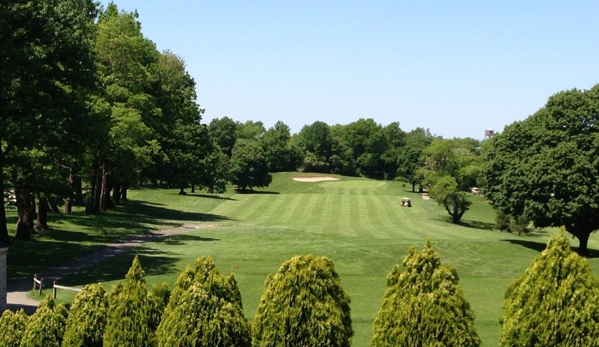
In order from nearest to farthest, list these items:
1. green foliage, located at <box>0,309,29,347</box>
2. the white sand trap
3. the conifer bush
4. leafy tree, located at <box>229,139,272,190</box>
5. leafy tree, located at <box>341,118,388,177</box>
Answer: the conifer bush → green foliage, located at <box>0,309,29,347</box> → leafy tree, located at <box>229,139,272,190</box> → the white sand trap → leafy tree, located at <box>341,118,388,177</box>

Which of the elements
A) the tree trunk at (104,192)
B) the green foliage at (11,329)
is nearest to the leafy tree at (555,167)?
the tree trunk at (104,192)

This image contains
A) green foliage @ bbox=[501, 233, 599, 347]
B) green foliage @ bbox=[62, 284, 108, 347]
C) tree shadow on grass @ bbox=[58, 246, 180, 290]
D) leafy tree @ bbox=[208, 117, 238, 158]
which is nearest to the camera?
green foliage @ bbox=[501, 233, 599, 347]

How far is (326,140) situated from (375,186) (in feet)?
129

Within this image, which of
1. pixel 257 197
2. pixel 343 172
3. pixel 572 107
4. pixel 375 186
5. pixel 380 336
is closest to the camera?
pixel 380 336

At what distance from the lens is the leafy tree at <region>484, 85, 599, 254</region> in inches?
1486

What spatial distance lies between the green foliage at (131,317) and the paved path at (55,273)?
1015 centimetres

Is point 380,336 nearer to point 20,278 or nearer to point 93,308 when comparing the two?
point 93,308

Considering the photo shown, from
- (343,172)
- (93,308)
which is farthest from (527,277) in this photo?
(343,172)

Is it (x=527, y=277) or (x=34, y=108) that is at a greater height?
(x=34, y=108)

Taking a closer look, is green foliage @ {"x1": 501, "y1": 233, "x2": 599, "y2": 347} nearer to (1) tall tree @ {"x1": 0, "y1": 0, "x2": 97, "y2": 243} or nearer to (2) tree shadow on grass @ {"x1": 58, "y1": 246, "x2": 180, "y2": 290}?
(2) tree shadow on grass @ {"x1": 58, "y1": 246, "x2": 180, "y2": 290}

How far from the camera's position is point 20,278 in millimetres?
25562

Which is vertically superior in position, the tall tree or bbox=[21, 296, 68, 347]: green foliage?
the tall tree

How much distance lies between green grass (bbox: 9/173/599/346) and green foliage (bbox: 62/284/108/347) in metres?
7.42

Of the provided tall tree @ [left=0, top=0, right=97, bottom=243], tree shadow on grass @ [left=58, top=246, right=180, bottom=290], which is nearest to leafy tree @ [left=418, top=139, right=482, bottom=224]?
tree shadow on grass @ [left=58, top=246, right=180, bottom=290]
